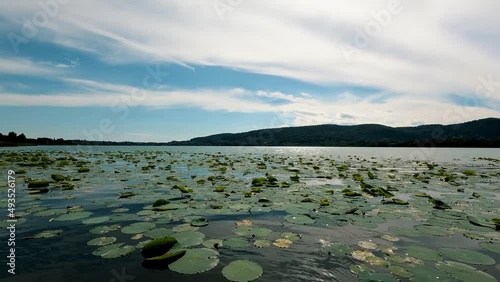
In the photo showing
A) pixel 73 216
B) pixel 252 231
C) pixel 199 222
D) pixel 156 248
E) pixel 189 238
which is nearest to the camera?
pixel 156 248

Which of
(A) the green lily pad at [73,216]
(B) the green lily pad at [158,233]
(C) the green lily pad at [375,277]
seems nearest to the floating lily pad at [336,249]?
(C) the green lily pad at [375,277]

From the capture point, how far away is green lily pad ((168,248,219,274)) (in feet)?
15.2

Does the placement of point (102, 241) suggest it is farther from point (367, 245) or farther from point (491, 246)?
point (491, 246)

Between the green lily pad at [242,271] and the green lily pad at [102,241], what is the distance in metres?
3.01

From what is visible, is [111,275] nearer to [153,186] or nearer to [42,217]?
[42,217]

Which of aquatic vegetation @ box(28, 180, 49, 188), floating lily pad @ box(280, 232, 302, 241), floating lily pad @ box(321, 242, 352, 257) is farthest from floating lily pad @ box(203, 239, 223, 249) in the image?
aquatic vegetation @ box(28, 180, 49, 188)

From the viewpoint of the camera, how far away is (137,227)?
6875 mm

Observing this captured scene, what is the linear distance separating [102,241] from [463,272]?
7.20 m

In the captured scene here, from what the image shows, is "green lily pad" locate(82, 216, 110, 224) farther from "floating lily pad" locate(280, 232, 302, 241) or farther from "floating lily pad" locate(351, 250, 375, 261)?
"floating lily pad" locate(351, 250, 375, 261)

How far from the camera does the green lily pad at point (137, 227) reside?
21.7ft

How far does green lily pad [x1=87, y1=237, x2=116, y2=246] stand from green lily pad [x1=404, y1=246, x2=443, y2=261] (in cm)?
646

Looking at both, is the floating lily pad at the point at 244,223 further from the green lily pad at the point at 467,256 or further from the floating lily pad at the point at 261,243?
the green lily pad at the point at 467,256

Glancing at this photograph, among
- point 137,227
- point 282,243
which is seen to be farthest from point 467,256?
point 137,227

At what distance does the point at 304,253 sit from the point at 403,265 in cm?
184
